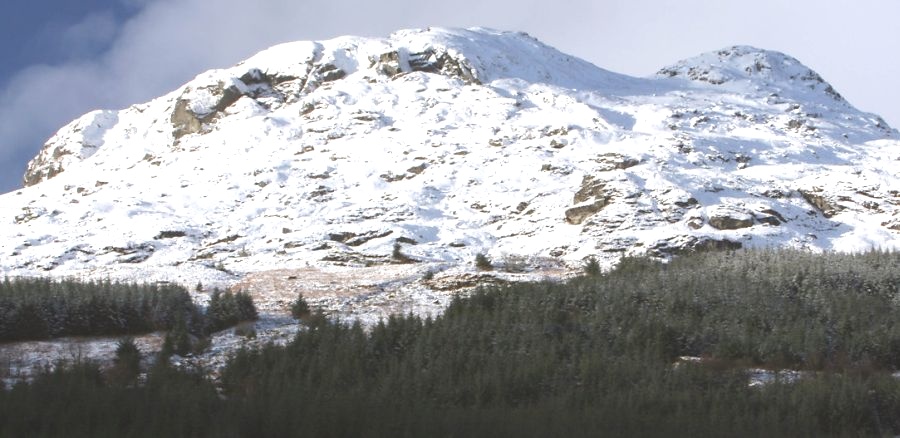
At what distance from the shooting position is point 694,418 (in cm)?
1409

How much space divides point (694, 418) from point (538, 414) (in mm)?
2567

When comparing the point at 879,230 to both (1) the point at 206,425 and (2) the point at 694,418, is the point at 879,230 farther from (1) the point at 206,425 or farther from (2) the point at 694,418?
(1) the point at 206,425

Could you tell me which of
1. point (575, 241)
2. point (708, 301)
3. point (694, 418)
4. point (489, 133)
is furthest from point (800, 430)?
point (489, 133)

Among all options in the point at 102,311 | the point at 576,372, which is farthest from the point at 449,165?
the point at 576,372

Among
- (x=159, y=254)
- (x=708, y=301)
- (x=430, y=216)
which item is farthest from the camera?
(x=430, y=216)

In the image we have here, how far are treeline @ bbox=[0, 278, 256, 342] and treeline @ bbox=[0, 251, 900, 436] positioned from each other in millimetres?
3012

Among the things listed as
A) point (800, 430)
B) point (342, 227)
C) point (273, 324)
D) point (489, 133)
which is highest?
point (489, 133)

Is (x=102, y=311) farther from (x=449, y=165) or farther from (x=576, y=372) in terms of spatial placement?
(x=449, y=165)

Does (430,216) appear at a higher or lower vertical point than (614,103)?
lower

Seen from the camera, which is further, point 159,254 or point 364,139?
point 364,139

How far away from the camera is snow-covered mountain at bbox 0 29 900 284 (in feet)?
169

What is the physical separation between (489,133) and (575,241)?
27990 millimetres

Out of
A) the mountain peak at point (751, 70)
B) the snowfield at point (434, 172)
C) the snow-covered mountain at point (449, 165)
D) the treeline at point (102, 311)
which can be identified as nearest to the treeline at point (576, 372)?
the treeline at point (102, 311)

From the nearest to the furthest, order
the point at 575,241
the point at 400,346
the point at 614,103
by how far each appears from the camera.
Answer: the point at 400,346 < the point at 575,241 < the point at 614,103
